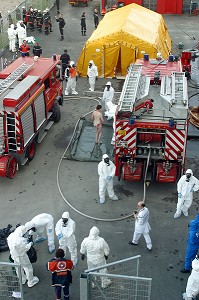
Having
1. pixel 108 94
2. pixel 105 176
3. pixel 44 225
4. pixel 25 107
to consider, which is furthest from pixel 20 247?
pixel 108 94

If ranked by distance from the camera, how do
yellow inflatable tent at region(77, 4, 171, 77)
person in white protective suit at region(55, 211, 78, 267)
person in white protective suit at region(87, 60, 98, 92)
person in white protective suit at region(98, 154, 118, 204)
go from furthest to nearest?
1. yellow inflatable tent at region(77, 4, 171, 77)
2. person in white protective suit at region(87, 60, 98, 92)
3. person in white protective suit at region(98, 154, 118, 204)
4. person in white protective suit at region(55, 211, 78, 267)

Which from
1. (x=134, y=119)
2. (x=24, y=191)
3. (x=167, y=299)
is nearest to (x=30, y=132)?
(x=24, y=191)

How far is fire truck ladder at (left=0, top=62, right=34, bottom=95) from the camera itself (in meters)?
13.5

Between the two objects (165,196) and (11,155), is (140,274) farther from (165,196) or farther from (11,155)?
(11,155)

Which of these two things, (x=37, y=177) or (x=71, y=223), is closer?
(x=71, y=223)

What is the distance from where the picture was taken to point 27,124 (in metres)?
13.2

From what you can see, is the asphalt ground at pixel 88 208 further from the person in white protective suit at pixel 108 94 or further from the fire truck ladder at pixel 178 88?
the fire truck ladder at pixel 178 88

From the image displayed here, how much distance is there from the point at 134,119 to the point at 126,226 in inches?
110

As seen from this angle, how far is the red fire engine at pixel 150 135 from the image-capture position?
A: 11.8 m

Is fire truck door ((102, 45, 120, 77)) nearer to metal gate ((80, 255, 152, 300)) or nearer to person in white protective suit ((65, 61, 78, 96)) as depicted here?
person in white protective suit ((65, 61, 78, 96))

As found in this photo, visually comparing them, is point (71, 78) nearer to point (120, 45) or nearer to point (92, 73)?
point (92, 73)

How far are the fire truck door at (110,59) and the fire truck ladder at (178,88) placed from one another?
626 cm

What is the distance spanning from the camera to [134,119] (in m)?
11.9

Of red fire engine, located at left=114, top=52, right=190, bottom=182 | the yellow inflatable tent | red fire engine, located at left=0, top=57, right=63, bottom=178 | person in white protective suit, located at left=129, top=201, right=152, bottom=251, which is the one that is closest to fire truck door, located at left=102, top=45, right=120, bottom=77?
the yellow inflatable tent
